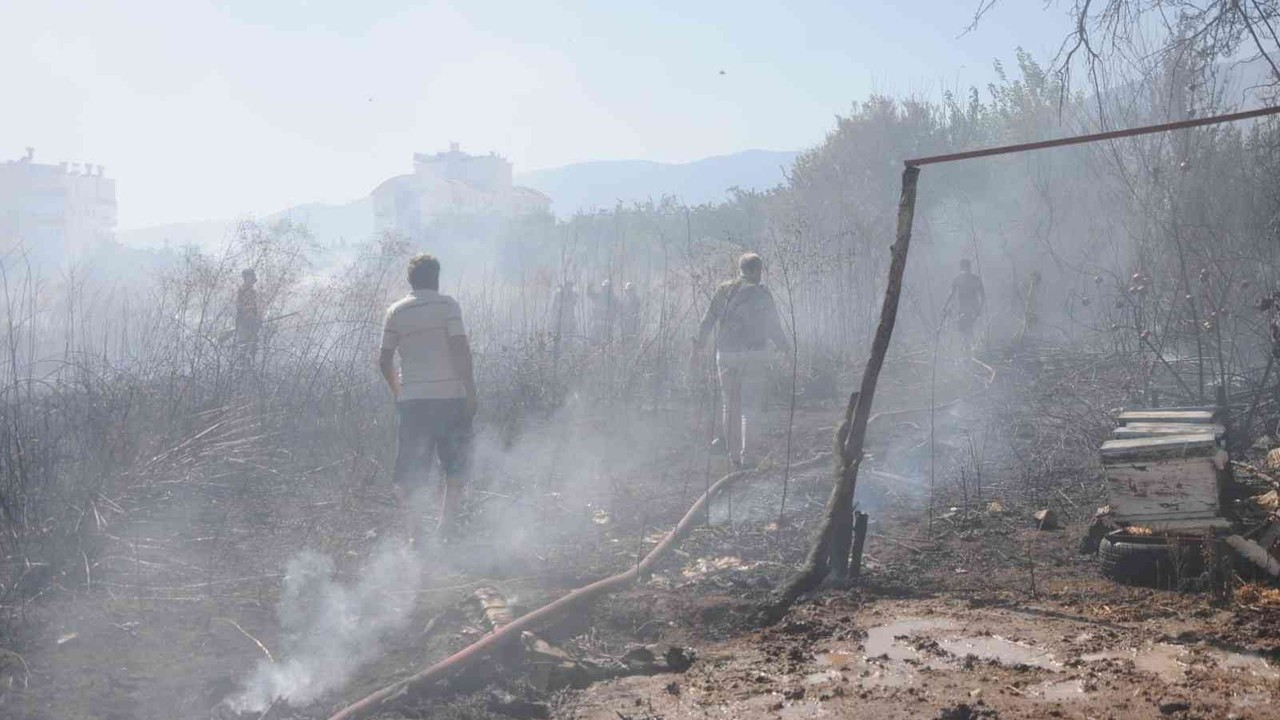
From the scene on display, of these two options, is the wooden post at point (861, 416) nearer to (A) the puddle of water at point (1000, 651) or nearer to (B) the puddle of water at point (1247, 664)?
(A) the puddle of water at point (1000, 651)

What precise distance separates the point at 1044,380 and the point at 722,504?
5672mm

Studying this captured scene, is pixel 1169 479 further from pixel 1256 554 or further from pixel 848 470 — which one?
pixel 848 470

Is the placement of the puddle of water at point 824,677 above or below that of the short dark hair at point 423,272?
below

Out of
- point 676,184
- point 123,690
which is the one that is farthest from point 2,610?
point 676,184

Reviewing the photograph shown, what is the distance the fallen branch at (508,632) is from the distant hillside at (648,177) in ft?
325

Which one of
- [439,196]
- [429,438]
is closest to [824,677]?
[429,438]

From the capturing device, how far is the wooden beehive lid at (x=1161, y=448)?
4672mm

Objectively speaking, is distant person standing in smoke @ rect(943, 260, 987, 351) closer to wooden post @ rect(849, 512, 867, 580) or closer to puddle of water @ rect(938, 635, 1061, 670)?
A: wooden post @ rect(849, 512, 867, 580)

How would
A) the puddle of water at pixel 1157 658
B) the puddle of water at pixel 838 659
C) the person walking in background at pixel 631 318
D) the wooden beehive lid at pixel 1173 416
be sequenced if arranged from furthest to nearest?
the person walking in background at pixel 631 318 < the wooden beehive lid at pixel 1173 416 < the puddle of water at pixel 838 659 < the puddle of water at pixel 1157 658

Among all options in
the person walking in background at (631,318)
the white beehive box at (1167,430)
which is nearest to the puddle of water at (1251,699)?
the white beehive box at (1167,430)

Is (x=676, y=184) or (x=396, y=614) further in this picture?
(x=676, y=184)

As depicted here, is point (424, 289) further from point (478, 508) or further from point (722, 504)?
point (722, 504)

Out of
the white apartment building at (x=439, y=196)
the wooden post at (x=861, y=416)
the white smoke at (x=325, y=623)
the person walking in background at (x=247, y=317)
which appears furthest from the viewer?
the white apartment building at (x=439, y=196)

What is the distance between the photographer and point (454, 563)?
5738mm
